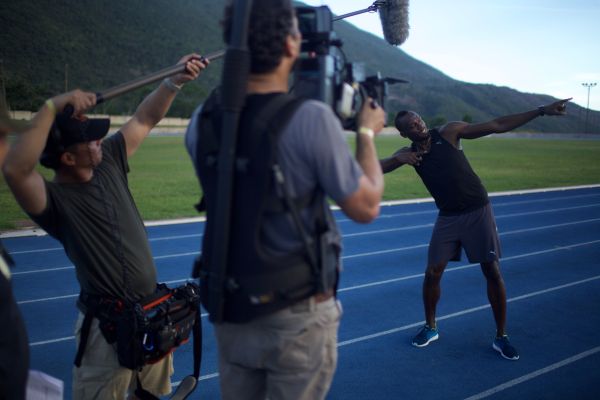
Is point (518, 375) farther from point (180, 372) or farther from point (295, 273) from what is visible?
point (295, 273)

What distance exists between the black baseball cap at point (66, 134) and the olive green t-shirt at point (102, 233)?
0.14 meters

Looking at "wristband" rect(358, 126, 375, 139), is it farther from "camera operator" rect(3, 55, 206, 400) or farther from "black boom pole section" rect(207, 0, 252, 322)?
"camera operator" rect(3, 55, 206, 400)

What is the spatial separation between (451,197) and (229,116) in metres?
3.45

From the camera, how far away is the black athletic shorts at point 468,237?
15.0 feet

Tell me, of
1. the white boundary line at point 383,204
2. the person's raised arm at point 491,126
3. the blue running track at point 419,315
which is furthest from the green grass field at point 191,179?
the person's raised arm at point 491,126

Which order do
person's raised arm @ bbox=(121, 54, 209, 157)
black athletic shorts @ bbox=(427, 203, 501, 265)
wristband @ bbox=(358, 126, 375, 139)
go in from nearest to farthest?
1. wristband @ bbox=(358, 126, 375, 139)
2. person's raised arm @ bbox=(121, 54, 209, 157)
3. black athletic shorts @ bbox=(427, 203, 501, 265)

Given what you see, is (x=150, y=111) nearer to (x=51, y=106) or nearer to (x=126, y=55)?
(x=51, y=106)

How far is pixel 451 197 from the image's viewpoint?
475 cm

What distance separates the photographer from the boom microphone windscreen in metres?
3.31

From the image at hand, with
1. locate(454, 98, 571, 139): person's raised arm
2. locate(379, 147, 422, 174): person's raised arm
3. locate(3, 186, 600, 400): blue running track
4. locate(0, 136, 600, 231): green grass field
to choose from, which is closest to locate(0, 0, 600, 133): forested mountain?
locate(0, 136, 600, 231): green grass field

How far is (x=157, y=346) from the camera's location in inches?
98.5

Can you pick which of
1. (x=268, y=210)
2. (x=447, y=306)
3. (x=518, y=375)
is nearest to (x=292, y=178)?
(x=268, y=210)

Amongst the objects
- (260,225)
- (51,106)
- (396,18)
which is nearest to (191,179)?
(396,18)

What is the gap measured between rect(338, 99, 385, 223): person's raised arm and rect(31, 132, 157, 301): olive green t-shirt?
1.30 metres
